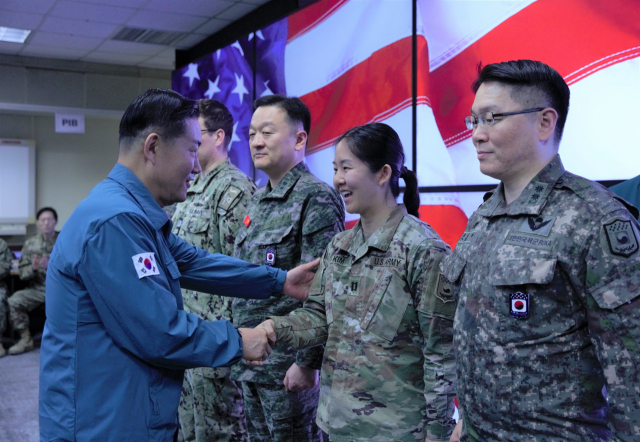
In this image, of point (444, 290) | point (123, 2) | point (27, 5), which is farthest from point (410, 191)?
point (27, 5)

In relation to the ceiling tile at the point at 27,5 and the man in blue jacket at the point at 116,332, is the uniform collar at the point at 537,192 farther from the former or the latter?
the ceiling tile at the point at 27,5

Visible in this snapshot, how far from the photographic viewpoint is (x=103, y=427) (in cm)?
139

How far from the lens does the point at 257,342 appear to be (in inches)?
65.6

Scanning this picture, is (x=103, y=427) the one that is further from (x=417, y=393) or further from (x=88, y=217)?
(x=417, y=393)

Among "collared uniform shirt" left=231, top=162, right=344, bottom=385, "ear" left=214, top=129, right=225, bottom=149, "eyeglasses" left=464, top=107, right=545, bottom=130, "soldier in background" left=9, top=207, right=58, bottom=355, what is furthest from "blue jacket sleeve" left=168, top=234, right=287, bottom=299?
"soldier in background" left=9, top=207, right=58, bottom=355

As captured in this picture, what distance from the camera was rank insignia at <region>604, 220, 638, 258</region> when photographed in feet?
3.52

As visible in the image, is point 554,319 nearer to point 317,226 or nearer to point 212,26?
point 317,226

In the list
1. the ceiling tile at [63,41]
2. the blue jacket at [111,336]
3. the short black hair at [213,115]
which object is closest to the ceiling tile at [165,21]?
the ceiling tile at [63,41]

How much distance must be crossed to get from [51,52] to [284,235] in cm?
717

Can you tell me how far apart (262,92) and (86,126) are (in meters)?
5.33

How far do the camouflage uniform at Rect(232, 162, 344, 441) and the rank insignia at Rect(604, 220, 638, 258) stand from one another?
1191 millimetres

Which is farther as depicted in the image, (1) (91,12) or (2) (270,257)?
(1) (91,12)

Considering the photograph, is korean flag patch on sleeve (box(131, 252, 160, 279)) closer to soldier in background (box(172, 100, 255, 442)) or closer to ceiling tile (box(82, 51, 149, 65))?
soldier in background (box(172, 100, 255, 442))

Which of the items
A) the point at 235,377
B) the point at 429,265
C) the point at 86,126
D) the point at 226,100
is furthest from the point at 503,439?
the point at 86,126
